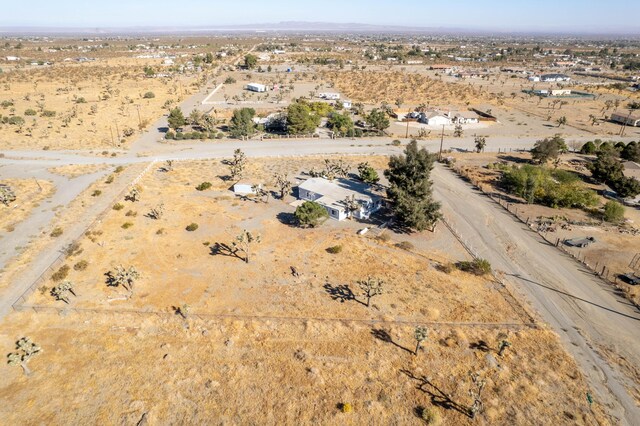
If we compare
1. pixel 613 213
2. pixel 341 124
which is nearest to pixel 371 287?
pixel 613 213

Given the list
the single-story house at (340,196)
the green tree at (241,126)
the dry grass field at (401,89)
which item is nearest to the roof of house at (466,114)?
the dry grass field at (401,89)

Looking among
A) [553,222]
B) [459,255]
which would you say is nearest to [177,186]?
[459,255]

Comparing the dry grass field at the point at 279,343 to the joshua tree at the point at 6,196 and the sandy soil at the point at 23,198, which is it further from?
the joshua tree at the point at 6,196

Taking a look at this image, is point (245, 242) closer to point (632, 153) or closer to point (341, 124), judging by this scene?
point (341, 124)

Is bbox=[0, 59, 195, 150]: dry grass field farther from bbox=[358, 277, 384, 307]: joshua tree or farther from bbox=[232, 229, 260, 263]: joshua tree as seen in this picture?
bbox=[358, 277, 384, 307]: joshua tree

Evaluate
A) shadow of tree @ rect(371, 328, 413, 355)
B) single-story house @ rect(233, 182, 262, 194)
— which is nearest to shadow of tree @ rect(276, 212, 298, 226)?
single-story house @ rect(233, 182, 262, 194)
